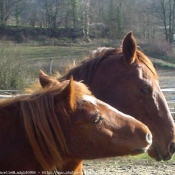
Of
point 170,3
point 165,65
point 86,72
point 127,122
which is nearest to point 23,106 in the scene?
point 127,122

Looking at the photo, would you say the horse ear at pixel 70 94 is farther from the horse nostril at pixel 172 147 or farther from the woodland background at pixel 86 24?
the woodland background at pixel 86 24

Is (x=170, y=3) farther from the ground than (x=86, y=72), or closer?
farther from the ground

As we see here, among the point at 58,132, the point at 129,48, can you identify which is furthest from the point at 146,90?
the point at 58,132

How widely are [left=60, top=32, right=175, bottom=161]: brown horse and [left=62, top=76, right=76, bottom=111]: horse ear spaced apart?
0.86 meters

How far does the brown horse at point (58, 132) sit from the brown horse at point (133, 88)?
28.9 inches

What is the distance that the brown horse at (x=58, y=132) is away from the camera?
194cm

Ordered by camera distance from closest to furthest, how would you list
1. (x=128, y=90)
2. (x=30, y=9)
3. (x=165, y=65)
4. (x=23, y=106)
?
(x=23, y=106) → (x=128, y=90) → (x=165, y=65) → (x=30, y=9)

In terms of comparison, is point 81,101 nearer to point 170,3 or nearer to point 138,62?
point 138,62

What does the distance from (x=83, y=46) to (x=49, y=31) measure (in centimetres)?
464

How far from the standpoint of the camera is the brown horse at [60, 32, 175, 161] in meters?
2.79

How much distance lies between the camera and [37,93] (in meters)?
2.05

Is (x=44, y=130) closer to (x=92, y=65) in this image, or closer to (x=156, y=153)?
(x=92, y=65)

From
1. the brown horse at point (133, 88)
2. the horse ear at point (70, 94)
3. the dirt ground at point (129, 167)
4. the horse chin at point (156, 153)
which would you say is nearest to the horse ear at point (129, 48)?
the brown horse at point (133, 88)

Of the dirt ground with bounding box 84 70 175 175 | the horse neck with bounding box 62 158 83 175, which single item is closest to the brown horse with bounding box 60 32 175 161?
the horse neck with bounding box 62 158 83 175
